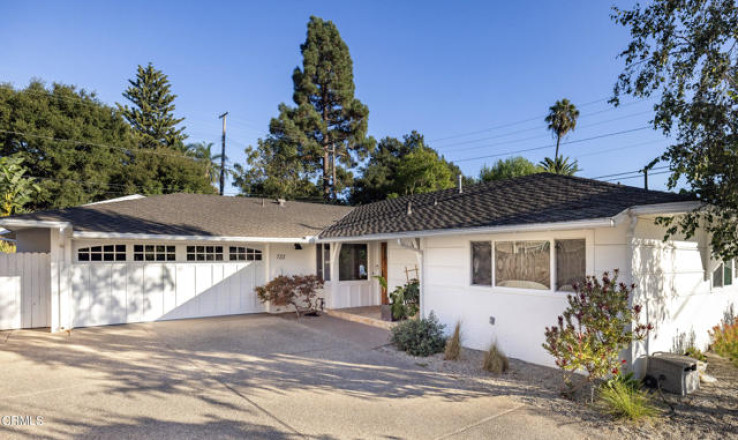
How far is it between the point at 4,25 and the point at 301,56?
2070 cm

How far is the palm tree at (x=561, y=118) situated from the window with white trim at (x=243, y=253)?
89.6 feet

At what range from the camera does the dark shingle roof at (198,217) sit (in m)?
10.4

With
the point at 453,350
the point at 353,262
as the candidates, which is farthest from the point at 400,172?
the point at 453,350

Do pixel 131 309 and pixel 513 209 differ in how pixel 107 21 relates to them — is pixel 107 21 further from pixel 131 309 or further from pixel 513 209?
pixel 513 209

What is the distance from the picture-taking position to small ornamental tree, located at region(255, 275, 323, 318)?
11656mm

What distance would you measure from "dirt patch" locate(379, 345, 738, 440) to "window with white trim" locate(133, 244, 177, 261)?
7.42 meters

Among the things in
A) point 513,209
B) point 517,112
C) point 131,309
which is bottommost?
point 131,309

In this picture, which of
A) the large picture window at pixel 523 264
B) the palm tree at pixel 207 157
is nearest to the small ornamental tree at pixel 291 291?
the large picture window at pixel 523 264

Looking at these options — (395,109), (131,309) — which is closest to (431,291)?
(131,309)

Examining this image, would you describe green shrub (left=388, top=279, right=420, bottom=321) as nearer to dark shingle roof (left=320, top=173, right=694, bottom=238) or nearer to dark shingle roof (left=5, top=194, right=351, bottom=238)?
dark shingle roof (left=320, top=173, right=694, bottom=238)

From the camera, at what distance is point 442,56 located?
17.9 metres

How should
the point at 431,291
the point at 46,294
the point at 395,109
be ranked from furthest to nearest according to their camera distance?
the point at 395,109 → the point at 46,294 → the point at 431,291

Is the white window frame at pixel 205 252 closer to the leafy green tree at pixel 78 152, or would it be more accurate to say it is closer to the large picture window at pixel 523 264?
the large picture window at pixel 523 264

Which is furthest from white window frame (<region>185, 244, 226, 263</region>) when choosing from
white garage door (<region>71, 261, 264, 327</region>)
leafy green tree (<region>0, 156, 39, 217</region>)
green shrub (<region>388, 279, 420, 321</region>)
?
leafy green tree (<region>0, 156, 39, 217</region>)
